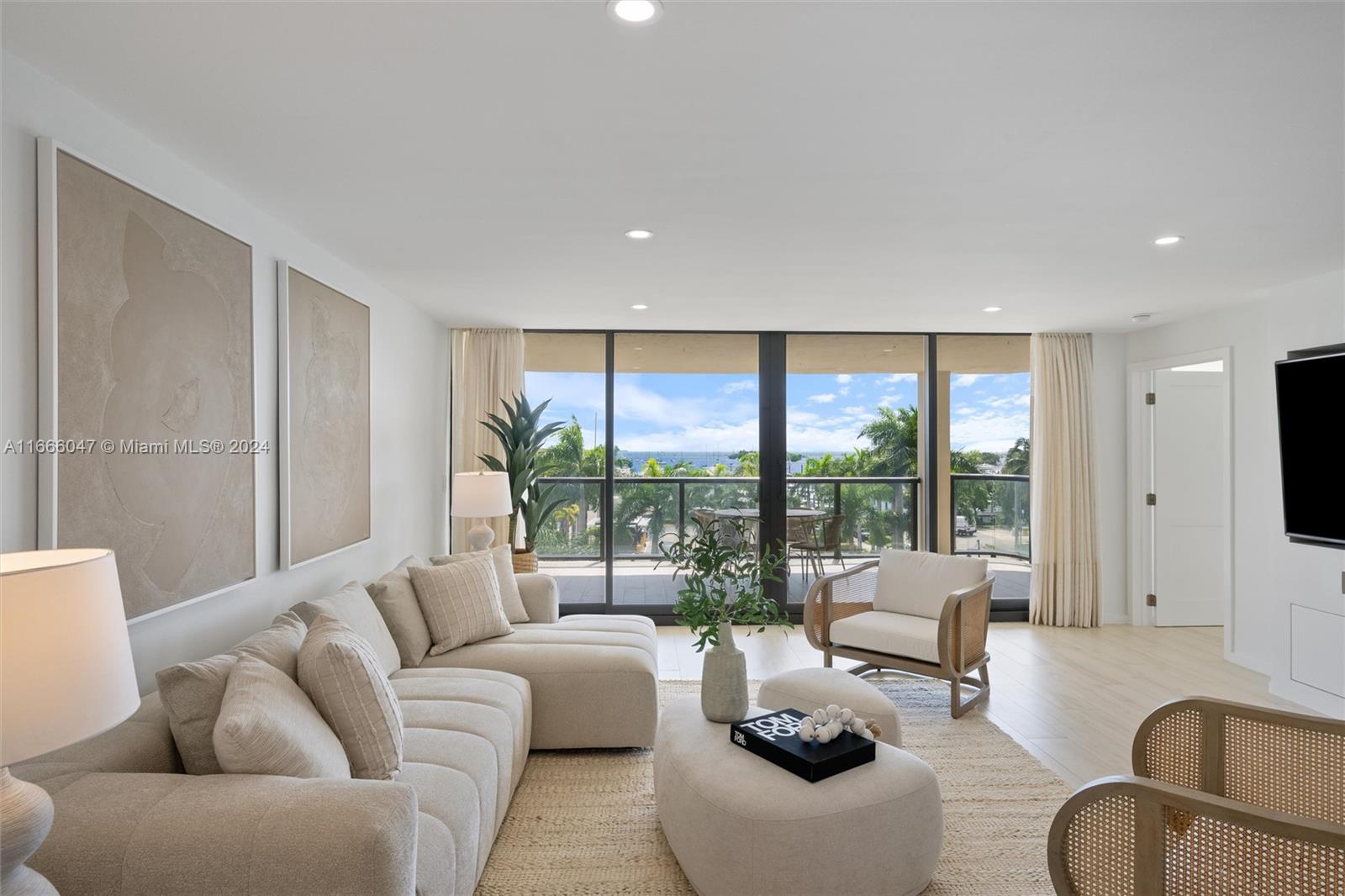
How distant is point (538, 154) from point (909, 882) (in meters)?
2.61

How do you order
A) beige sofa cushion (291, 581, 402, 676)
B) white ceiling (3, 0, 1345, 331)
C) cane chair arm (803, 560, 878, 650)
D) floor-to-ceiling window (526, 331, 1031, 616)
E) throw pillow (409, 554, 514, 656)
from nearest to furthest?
1. white ceiling (3, 0, 1345, 331)
2. beige sofa cushion (291, 581, 402, 676)
3. throw pillow (409, 554, 514, 656)
4. cane chair arm (803, 560, 878, 650)
5. floor-to-ceiling window (526, 331, 1031, 616)

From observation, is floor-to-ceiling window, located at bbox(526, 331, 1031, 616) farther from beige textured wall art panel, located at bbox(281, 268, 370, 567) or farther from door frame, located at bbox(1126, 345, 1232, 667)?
beige textured wall art panel, located at bbox(281, 268, 370, 567)

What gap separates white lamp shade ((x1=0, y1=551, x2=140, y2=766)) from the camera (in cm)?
119

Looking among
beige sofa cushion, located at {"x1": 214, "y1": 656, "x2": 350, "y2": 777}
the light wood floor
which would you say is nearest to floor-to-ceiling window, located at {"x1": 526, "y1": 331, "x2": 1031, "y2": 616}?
the light wood floor

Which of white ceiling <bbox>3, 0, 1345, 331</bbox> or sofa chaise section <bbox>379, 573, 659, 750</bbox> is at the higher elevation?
white ceiling <bbox>3, 0, 1345, 331</bbox>

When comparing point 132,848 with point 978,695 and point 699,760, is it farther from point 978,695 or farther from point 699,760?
point 978,695

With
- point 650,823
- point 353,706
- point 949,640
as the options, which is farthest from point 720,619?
point 949,640

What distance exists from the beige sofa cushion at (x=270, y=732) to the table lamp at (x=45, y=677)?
47cm

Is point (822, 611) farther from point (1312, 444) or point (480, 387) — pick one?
point (480, 387)

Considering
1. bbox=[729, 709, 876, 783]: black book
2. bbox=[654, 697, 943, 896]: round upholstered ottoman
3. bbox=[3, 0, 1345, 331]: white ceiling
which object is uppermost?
bbox=[3, 0, 1345, 331]: white ceiling

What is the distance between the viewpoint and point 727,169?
2590mm

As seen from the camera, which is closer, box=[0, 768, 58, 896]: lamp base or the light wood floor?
box=[0, 768, 58, 896]: lamp base

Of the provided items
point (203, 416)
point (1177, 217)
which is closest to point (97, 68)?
point (203, 416)

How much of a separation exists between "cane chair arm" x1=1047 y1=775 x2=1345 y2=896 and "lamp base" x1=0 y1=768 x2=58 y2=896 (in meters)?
2.03
